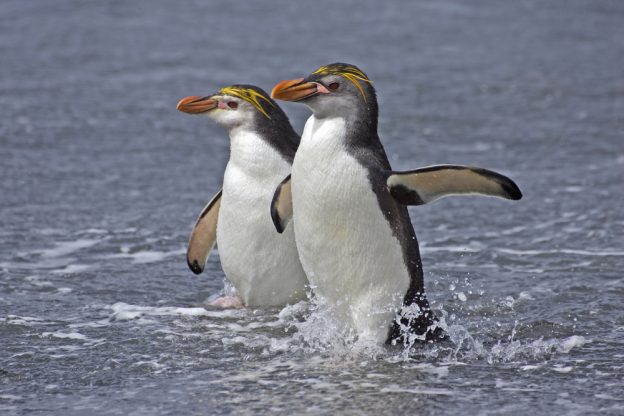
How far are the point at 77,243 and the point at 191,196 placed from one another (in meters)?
1.31

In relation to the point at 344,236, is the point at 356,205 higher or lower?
higher

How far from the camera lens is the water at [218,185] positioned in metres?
4.39

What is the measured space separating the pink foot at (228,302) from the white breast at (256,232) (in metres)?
0.07

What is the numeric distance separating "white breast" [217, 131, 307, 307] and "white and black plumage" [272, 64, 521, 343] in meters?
0.58

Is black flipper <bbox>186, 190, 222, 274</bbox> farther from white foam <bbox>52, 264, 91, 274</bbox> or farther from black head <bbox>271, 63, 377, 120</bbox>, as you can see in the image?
black head <bbox>271, 63, 377, 120</bbox>

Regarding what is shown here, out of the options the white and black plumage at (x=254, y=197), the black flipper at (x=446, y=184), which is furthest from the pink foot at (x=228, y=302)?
the black flipper at (x=446, y=184)

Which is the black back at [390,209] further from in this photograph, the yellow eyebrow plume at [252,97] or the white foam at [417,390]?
the yellow eyebrow plume at [252,97]

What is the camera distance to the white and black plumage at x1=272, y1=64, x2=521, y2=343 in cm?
457

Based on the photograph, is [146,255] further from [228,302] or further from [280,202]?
[280,202]

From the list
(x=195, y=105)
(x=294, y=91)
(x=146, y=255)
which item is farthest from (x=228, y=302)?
(x=294, y=91)

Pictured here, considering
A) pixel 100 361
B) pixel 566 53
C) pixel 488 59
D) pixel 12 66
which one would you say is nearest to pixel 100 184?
pixel 100 361

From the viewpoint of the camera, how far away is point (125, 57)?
1233 cm

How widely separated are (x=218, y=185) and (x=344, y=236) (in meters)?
3.63

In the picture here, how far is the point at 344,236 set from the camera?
15.3ft
